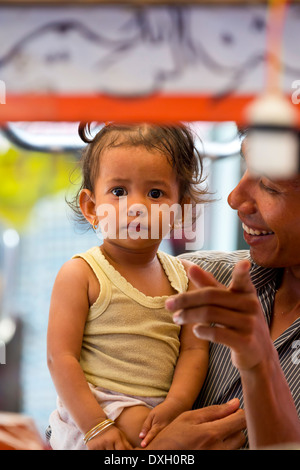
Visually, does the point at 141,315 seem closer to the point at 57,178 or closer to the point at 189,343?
the point at 189,343

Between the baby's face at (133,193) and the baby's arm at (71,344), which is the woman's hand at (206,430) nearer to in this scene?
the baby's arm at (71,344)

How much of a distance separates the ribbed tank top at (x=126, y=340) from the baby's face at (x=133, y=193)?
91 millimetres

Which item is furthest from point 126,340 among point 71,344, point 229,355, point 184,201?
point 184,201

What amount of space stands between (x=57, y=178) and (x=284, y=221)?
444 mm

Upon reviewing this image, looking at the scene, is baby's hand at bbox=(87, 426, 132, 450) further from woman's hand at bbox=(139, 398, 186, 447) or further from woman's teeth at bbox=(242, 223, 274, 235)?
woman's teeth at bbox=(242, 223, 274, 235)

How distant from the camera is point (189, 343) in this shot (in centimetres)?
123

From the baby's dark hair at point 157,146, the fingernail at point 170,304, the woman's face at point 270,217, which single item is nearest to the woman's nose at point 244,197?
the woman's face at point 270,217

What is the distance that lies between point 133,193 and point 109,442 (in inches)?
17.7

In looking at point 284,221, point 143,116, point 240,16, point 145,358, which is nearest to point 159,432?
point 145,358

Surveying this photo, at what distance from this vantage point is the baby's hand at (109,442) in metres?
1.01

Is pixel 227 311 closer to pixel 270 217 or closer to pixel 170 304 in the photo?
pixel 170 304

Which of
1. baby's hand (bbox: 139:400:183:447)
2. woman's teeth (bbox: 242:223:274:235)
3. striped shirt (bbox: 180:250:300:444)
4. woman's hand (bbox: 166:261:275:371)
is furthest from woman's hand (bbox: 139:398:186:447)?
woman's teeth (bbox: 242:223:274:235)

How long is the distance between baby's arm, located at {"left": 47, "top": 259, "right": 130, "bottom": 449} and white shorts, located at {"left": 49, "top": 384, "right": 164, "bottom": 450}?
3 cm

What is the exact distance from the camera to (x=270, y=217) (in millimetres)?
1174
